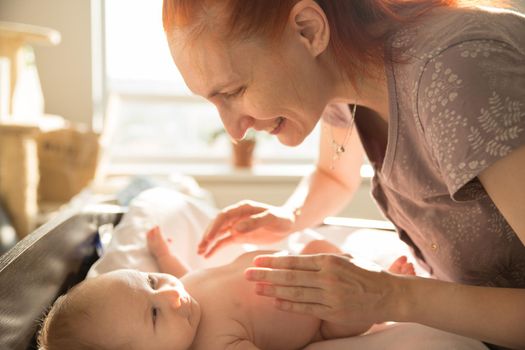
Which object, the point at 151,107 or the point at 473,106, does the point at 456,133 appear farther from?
the point at 151,107

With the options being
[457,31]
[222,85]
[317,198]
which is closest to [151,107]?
[317,198]

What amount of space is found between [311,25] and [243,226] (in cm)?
50

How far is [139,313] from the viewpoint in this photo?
0.95 metres

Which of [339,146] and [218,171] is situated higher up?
[339,146]

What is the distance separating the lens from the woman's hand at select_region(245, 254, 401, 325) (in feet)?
2.59

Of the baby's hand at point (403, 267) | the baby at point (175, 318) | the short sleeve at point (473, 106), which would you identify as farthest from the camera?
the baby's hand at point (403, 267)

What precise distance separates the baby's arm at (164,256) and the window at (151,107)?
73.6 inches

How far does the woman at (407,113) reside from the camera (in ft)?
2.28

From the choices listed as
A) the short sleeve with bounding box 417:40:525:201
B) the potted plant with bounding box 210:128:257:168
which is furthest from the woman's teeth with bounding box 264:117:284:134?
the potted plant with bounding box 210:128:257:168

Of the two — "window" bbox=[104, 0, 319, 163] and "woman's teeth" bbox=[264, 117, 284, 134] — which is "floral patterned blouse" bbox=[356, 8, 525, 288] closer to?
"woman's teeth" bbox=[264, 117, 284, 134]

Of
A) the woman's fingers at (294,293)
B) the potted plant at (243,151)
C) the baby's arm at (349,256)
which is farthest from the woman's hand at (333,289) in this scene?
the potted plant at (243,151)

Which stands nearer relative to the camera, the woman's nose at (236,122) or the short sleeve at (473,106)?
the short sleeve at (473,106)

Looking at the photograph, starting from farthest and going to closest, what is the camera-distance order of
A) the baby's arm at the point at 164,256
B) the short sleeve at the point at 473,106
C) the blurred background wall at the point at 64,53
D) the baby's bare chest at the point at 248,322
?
the blurred background wall at the point at 64,53, the baby's arm at the point at 164,256, the baby's bare chest at the point at 248,322, the short sleeve at the point at 473,106

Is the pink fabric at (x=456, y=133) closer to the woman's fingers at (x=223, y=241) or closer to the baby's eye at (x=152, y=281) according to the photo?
the woman's fingers at (x=223, y=241)
